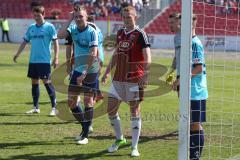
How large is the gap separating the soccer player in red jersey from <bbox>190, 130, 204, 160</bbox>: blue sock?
982 millimetres

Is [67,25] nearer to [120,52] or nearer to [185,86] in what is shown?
[120,52]

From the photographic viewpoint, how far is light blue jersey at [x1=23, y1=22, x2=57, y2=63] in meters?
11.5

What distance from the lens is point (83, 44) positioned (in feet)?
29.7

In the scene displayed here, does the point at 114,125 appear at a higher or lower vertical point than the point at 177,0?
lower

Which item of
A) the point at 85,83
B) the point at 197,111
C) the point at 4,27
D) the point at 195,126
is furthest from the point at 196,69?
the point at 4,27

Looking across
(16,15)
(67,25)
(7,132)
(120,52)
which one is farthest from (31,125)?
(16,15)

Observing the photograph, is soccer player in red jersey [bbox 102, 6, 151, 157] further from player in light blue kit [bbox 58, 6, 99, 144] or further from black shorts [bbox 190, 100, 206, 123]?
black shorts [bbox 190, 100, 206, 123]

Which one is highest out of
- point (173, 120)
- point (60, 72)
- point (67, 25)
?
point (67, 25)

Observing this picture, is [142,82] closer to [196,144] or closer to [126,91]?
[126,91]

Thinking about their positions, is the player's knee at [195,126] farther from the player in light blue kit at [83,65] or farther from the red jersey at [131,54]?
the player in light blue kit at [83,65]

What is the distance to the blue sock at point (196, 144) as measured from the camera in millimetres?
7236

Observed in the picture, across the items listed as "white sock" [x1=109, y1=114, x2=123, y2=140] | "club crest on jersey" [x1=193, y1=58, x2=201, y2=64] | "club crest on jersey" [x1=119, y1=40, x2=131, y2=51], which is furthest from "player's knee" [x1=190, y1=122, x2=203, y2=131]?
"club crest on jersey" [x1=119, y1=40, x2=131, y2=51]

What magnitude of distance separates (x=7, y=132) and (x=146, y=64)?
2986mm

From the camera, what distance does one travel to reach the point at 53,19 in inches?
1597
